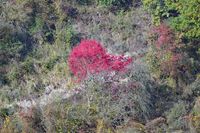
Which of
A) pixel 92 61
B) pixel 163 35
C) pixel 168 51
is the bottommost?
pixel 168 51

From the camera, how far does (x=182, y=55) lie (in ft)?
104

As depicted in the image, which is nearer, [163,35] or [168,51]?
[168,51]

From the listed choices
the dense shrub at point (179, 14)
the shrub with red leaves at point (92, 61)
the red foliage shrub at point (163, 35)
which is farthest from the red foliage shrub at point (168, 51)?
the shrub with red leaves at point (92, 61)

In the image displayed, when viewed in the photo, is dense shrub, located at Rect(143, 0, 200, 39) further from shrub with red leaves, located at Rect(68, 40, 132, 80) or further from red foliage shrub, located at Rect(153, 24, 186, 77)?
shrub with red leaves, located at Rect(68, 40, 132, 80)

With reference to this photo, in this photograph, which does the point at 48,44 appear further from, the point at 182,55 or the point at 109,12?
the point at 182,55

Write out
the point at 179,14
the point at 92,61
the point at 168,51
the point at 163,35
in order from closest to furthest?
the point at 92,61, the point at 168,51, the point at 163,35, the point at 179,14

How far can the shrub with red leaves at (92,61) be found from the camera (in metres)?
29.6

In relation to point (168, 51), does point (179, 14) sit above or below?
above

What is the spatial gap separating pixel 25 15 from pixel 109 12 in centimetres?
455

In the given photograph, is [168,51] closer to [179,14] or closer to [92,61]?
[179,14]

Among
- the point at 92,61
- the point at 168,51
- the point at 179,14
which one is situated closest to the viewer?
the point at 92,61

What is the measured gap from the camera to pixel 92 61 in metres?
29.7

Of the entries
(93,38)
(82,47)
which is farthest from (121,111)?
(93,38)

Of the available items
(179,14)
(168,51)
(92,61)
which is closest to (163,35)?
(168,51)
